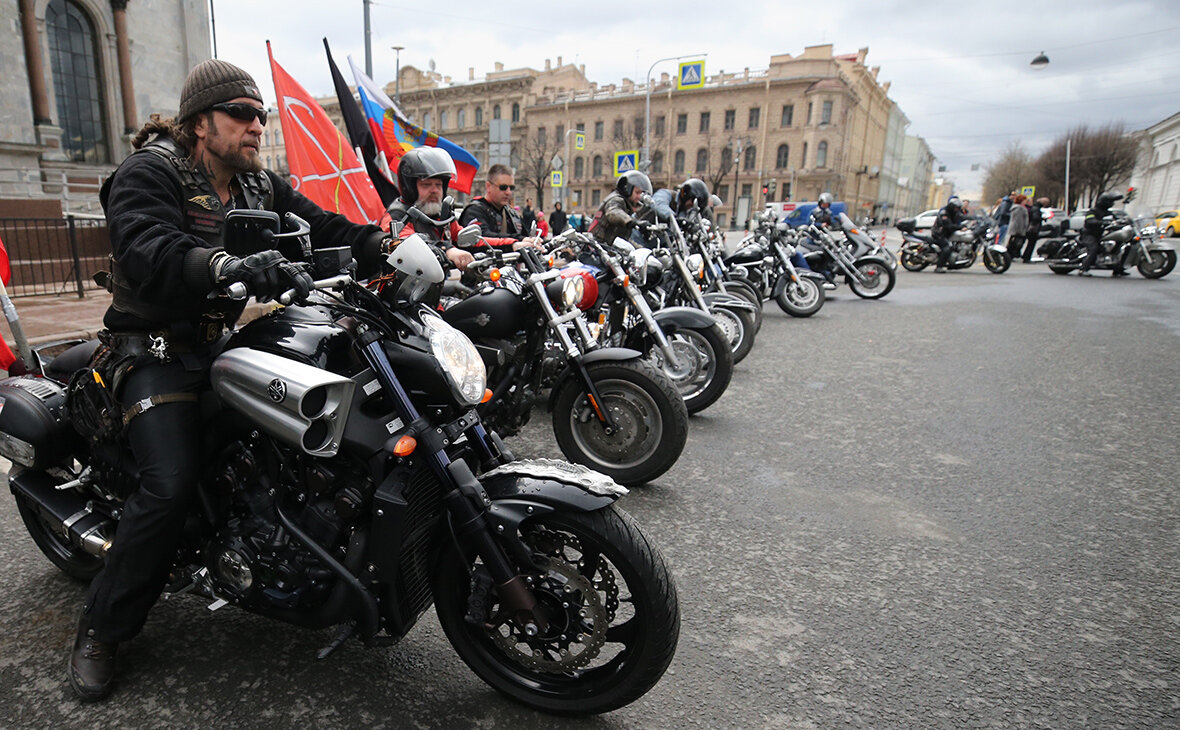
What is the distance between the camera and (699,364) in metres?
5.05

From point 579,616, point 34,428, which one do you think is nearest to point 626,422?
point 579,616

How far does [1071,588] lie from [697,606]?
1565 millimetres

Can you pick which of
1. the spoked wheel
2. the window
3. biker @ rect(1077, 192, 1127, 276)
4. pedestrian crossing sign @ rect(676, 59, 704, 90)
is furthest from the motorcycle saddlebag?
pedestrian crossing sign @ rect(676, 59, 704, 90)

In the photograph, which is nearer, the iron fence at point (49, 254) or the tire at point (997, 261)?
the iron fence at point (49, 254)

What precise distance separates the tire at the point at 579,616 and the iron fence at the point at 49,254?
31.6ft

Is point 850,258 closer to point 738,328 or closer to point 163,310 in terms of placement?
point 738,328

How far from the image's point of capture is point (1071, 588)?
2.77 meters

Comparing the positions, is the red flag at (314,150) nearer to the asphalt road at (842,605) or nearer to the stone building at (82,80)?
the asphalt road at (842,605)

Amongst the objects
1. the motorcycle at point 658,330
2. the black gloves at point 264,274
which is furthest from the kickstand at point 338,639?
the motorcycle at point 658,330

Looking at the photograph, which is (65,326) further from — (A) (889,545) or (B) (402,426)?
(A) (889,545)

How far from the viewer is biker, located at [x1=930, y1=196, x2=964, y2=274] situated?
16.4 m

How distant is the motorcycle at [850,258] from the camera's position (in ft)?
36.9

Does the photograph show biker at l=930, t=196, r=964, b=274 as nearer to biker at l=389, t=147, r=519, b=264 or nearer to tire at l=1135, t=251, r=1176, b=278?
tire at l=1135, t=251, r=1176, b=278

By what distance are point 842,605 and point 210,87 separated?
288cm
